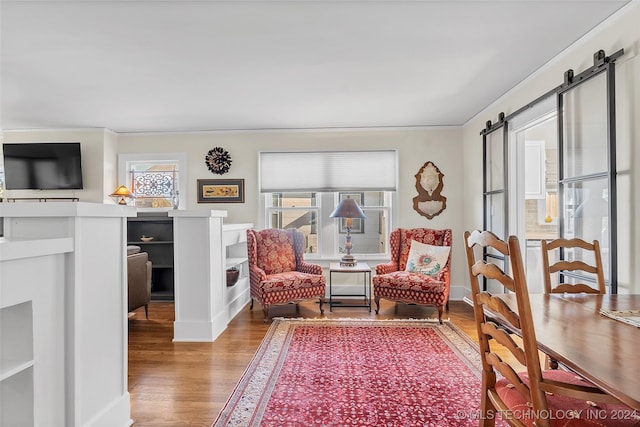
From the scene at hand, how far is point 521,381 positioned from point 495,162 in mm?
3227

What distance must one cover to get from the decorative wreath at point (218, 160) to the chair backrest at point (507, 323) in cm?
415

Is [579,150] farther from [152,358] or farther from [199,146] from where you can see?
[199,146]

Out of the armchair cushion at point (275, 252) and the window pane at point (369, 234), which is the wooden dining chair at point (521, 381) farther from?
the window pane at point (369, 234)

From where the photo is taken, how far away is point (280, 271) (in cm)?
433

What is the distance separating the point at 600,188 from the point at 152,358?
3.47 m

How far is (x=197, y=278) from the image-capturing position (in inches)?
130

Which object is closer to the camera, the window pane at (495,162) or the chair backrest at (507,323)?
the chair backrest at (507,323)

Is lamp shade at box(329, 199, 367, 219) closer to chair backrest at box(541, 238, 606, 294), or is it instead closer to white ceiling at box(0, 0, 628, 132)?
white ceiling at box(0, 0, 628, 132)

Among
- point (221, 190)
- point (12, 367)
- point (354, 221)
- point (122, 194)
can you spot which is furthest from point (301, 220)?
point (12, 367)

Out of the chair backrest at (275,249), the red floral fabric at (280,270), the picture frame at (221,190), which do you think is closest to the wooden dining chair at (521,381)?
the red floral fabric at (280,270)

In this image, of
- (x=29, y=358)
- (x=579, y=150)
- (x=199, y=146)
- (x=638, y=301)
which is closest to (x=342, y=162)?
(x=199, y=146)

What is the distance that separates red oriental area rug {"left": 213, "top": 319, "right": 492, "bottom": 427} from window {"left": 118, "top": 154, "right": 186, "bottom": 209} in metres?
2.75

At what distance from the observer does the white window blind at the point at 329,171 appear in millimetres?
4973

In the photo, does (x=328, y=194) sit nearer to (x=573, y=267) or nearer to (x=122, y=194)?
(x=122, y=194)
